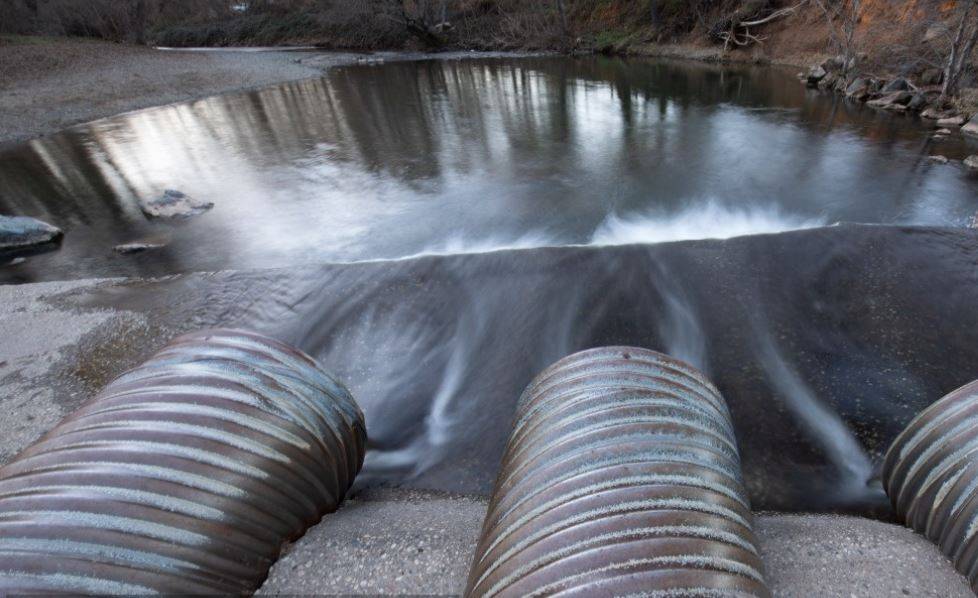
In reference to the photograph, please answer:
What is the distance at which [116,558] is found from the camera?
2064mm

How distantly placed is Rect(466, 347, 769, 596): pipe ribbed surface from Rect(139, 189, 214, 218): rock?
28.8ft

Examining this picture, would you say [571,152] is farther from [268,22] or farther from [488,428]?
[268,22]

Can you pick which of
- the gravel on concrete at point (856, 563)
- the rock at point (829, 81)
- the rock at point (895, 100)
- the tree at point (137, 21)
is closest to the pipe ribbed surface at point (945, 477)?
the gravel on concrete at point (856, 563)

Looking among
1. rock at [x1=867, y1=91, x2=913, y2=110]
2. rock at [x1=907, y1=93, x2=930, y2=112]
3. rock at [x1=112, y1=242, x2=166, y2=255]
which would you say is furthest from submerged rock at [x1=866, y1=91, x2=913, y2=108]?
rock at [x1=112, y1=242, x2=166, y2=255]

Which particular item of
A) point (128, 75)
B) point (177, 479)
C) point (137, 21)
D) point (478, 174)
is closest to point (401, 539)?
point (177, 479)

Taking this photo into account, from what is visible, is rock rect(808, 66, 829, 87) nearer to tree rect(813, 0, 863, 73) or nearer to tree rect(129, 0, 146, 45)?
tree rect(813, 0, 863, 73)

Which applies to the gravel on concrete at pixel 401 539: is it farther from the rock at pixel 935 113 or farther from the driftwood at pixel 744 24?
the driftwood at pixel 744 24

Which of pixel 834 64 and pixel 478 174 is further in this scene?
pixel 834 64

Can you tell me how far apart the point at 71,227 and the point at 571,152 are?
381 inches

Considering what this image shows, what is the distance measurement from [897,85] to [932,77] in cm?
74

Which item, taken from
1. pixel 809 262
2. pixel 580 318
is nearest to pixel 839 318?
pixel 809 262

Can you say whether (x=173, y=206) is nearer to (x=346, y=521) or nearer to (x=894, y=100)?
(x=346, y=521)

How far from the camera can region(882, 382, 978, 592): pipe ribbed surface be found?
8.13ft

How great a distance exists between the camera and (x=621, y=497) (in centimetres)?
198
